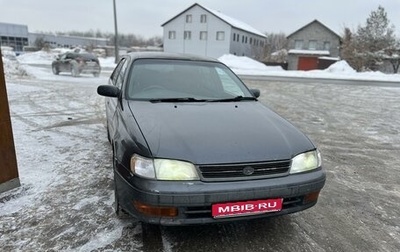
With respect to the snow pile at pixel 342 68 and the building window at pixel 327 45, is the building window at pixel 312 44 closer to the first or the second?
the building window at pixel 327 45

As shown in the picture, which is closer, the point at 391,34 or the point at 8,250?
the point at 8,250

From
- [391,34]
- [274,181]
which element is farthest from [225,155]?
[391,34]

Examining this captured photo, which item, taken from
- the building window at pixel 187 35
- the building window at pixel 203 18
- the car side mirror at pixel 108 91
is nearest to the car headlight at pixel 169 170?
the car side mirror at pixel 108 91

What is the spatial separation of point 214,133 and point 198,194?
0.56m

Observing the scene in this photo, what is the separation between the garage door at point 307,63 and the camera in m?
39.3

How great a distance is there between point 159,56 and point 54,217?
2294 mm

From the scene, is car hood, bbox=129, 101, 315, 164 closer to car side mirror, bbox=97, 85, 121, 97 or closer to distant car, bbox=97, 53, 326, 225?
distant car, bbox=97, 53, 326, 225

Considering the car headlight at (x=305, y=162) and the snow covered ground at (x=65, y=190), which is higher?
the car headlight at (x=305, y=162)

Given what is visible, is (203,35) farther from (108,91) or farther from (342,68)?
(108,91)

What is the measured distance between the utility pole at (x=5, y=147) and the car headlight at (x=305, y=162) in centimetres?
284

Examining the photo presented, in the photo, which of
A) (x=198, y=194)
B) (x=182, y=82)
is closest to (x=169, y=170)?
(x=198, y=194)

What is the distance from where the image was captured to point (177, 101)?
10.8 ft

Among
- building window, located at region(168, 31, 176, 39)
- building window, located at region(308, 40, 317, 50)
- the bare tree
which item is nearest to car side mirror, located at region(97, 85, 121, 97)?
the bare tree

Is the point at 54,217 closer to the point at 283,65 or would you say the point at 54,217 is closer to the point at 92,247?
the point at 92,247
